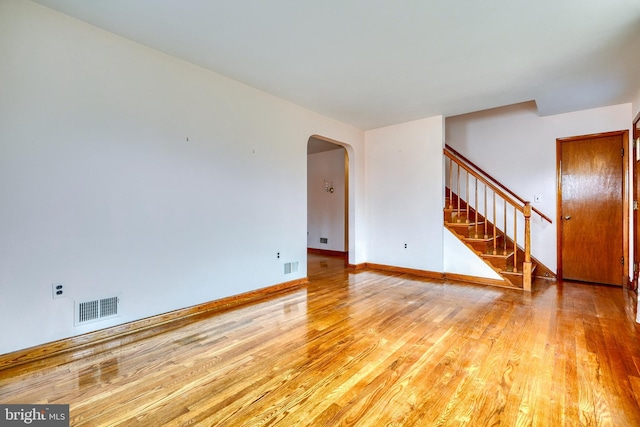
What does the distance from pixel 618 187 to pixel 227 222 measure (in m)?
5.25

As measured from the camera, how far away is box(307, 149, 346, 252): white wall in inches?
275

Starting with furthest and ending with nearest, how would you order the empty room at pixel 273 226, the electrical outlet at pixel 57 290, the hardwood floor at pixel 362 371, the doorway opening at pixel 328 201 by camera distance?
the doorway opening at pixel 328 201
the electrical outlet at pixel 57 290
the empty room at pixel 273 226
the hardwood floor at pixel 362 371

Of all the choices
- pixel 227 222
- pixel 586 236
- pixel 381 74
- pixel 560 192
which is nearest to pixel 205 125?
pixel 227 222

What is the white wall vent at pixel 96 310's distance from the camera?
236 centimetres

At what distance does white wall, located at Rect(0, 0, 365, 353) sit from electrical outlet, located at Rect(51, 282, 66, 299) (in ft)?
0.12

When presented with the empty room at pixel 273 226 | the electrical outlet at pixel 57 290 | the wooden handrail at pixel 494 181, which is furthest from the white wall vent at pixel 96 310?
the wooden handrail at pixel 494 181

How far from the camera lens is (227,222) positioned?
338 cm

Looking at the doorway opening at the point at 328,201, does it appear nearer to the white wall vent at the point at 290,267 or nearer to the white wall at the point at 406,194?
the white wall at the point at 406,194

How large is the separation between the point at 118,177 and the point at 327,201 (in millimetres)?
5060

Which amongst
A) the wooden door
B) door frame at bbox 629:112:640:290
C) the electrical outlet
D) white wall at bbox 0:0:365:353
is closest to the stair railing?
the wooden door

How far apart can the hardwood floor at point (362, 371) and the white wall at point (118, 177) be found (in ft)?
1.52

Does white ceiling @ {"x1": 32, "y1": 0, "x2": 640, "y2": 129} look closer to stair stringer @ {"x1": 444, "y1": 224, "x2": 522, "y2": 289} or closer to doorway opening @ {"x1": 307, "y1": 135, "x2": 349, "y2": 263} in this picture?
stair stringer @ {"x1": 444, "y1": 224, "x2": 522, "y2": 289}

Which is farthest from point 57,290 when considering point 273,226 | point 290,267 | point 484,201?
point 484,201

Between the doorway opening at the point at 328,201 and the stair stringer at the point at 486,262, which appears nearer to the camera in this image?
the stair stringer at the point at 486,262
